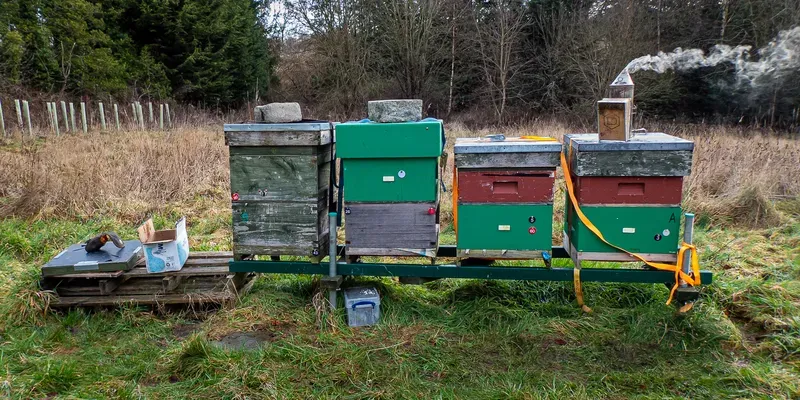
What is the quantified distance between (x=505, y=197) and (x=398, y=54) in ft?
73.2

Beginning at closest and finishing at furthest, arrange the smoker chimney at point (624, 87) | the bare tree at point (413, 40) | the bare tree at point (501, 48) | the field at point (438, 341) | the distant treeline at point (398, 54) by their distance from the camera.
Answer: the field at point (438, 341) → the smoker chimney at point (624, 87) → the distant treeline at point (398, 54) → the bare tree at point (413, 40) → the bare tree at point (501, 48)

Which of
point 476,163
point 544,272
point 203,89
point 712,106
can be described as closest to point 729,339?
point 544,272

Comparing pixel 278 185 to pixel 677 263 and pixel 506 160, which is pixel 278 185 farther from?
pixel 677 263

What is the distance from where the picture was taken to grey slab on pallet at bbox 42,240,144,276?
4.31 m

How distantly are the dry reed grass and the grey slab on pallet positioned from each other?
2614mm

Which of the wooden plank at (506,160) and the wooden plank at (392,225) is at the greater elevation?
the wooden plank at (506,160)

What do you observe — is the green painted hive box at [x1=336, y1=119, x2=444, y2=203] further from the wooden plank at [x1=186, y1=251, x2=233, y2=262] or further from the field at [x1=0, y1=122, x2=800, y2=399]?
the wooden plank at [x1=186, y1=251, x2=233, y2=262]

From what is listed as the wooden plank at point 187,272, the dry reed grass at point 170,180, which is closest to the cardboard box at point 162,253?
the wooden plank at point 187,272

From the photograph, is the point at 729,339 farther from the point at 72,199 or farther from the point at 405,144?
the point at 72,199

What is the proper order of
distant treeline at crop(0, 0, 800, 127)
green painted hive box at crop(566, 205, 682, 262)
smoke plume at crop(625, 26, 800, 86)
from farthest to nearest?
distant treeline at crop(0, 0, 800, 127) < smoke plume at crop(625, 26, 800, 86) < green painted hive box at crop(566, 205, 682, 262)

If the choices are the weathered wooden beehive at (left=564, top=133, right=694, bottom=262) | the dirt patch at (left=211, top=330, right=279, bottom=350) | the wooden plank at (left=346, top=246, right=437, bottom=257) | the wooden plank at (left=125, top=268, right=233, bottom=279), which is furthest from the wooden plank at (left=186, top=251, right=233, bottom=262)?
the weathered wooden beehive at (left=564, top=133, right=694, bottom=262)

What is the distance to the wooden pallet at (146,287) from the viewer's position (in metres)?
4.36

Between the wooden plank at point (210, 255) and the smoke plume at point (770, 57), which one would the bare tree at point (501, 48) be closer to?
the smoke plume at point (770, 57)

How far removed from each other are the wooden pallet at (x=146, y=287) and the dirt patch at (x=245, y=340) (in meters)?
0.48
